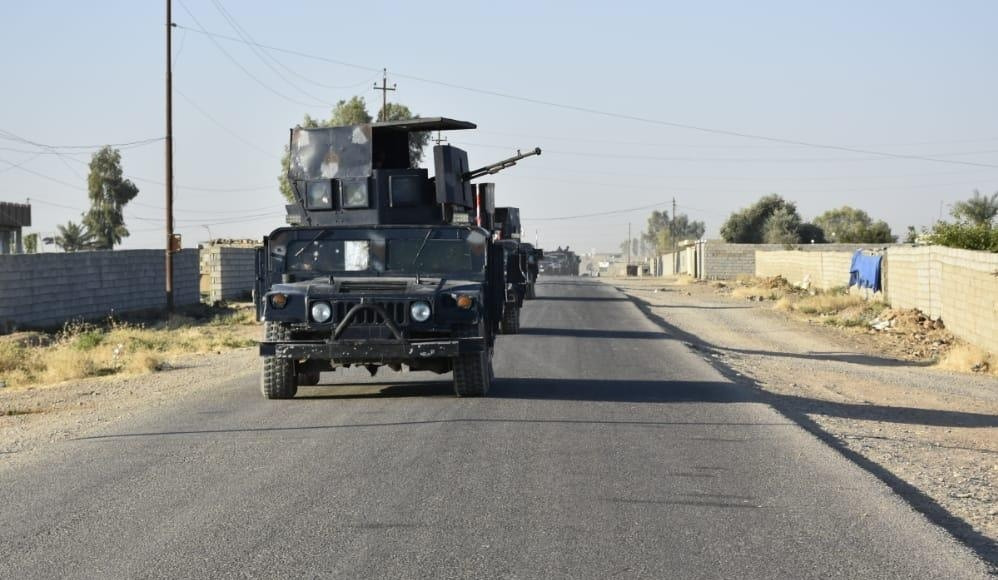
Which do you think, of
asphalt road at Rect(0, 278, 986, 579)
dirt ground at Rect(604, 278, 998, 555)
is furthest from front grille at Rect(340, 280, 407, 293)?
dirt ground at Rect(604, 278, 998, 555)

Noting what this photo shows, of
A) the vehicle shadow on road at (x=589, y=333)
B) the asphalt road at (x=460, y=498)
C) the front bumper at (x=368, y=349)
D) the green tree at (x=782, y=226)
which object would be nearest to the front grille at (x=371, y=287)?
the front bumper at (x=368, y=349)

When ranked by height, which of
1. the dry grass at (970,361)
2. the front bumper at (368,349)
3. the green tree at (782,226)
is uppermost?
the green tree at (782,226)

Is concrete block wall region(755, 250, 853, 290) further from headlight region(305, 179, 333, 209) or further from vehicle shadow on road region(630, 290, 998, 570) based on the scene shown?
headlight region(305, 179, 333, 209)

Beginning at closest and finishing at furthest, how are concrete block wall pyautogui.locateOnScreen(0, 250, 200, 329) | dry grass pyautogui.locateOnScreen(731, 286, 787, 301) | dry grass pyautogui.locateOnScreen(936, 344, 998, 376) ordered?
1. dry grass pyautogui.locateOnScreen(936, 344, 998, 376)
2. concrete block wall pyautogui.locateOnScreen(0, 250, 200, 329)
3. dry grass pyautogui.locateOnScreen(731, 286, 787, 301)

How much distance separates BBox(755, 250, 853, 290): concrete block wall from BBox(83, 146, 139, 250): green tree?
42.6 m

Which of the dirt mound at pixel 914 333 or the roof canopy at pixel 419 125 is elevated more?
the roof canopy at pixel 419 125

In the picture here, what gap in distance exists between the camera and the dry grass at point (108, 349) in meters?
19.3

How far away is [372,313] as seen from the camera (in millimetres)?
13117

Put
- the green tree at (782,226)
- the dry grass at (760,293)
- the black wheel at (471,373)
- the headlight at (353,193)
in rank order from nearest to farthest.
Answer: the black wheel at (471,373) < the headlight at (353,193) < the dry grass at (760,293) < the green tree at (782,226)

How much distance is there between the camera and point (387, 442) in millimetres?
10523

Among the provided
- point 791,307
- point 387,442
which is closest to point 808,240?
point 791,307

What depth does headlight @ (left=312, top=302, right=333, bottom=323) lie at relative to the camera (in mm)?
13133

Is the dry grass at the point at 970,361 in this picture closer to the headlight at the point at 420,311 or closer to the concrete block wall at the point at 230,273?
the headlight at the point at 420,311

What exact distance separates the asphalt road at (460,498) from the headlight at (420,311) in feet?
3.05
